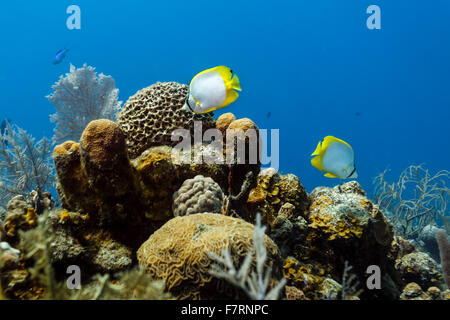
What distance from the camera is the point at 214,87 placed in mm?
2711

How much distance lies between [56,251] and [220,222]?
5.45 feet

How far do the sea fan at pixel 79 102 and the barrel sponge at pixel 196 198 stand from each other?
4381 mm

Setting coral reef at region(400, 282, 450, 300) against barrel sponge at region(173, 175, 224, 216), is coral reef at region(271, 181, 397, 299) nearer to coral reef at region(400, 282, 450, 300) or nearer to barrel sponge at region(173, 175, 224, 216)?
coral reef at region(400, 282, 450, 300)

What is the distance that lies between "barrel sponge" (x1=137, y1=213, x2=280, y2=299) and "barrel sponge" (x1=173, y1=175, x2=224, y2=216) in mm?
432

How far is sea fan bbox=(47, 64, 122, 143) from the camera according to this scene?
6.67m

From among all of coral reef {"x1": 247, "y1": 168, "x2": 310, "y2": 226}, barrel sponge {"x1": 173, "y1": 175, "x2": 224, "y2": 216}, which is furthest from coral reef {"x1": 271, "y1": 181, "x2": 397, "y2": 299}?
barrel sponge {"x1": 173, "y1": 175, "x2": 224, "y2": 216}

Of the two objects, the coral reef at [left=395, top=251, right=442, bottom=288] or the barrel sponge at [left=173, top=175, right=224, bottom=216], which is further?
the coral reef at [left=395, top=251, right=442, bottom=288]

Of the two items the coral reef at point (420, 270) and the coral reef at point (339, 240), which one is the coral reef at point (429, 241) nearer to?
the coral reef at point (420, 270)

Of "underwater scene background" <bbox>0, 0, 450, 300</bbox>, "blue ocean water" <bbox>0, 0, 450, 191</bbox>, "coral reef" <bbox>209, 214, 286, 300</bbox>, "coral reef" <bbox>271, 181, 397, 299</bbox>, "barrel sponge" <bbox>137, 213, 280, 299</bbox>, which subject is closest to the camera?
"coral reef" <bbox>209, 214, 286, 300</bbox>

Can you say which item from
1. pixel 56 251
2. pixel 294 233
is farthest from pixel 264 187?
pixel 56 251

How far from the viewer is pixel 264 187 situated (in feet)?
14.2

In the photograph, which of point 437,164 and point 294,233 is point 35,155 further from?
point 437,164

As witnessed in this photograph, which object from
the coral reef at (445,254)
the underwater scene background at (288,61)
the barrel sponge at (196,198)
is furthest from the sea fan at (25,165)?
the underwater scene background at (288,61)

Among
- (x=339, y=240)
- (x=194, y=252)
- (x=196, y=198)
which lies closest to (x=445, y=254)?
(x=339, y=240)
